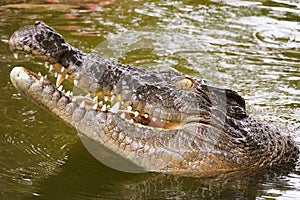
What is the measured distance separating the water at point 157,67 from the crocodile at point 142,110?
0.18 meters

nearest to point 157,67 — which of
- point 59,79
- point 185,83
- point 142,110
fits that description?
point 185,83

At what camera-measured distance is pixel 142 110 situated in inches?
191

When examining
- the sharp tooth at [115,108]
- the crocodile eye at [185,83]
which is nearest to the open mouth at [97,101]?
the sharp tooth at [115,108]

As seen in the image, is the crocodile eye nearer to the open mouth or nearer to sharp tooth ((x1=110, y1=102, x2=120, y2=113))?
the open mouth

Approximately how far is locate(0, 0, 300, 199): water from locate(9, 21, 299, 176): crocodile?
0.18m

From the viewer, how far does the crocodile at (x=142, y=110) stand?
4691 millimetres

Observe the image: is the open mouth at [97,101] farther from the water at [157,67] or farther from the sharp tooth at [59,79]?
the water at [157,67]

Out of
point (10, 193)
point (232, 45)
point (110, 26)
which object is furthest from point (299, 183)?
point (110, 26)

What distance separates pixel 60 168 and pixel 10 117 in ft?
4.05

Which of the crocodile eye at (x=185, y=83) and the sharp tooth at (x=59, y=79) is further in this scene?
the crocodile eye at (x=185, y=83)

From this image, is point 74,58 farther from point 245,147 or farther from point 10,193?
point 245,147

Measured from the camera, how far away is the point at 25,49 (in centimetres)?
467

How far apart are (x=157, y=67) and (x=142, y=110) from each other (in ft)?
10.4

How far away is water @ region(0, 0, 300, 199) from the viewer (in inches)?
192
